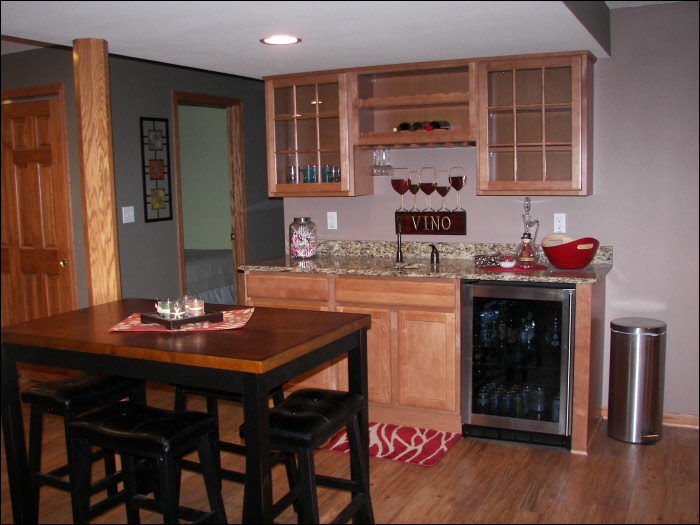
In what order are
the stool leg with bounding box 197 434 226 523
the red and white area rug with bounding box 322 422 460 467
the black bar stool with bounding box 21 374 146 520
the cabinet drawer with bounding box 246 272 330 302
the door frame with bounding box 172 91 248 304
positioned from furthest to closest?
the door frame with bounding box 172 91 248 304 < the cabinet drawer with bounding box 246 272 330 302 < the red and white area rug with bounding box 322 422 460 467 < the black bar stool with bounding box 21 374 146 520 < the stool leg with bounding box 197 434 226 523

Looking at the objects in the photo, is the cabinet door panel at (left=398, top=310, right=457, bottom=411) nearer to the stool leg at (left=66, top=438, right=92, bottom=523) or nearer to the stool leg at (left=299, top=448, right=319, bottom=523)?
the stool leg at (left=299, top=448, right=319, bottom=523)

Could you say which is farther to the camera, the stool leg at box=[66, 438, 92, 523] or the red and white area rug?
the red and white area rug

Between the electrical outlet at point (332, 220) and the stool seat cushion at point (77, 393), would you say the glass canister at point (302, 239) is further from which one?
the stool seat cushion at point (77, 393)

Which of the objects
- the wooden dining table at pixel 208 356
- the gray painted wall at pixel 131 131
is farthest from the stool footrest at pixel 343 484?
the gray painted wall at pixel 131 131

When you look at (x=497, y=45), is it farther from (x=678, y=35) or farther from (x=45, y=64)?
(x=45, y=64)

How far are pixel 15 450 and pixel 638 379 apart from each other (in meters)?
2.83

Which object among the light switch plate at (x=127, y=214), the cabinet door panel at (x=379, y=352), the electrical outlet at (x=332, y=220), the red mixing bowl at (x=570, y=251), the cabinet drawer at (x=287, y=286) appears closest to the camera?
the red mixing bowl at (x=570, y=251)

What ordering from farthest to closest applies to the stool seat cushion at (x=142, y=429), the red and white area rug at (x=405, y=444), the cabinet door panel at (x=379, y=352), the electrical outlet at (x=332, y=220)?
the electrical outlet at (x=332, y=220)
the cabinet door panel at (x=379, y=352)
the red and white area rug at (x=405, y=444)
the stool seat cushion at (x=142, y=429)

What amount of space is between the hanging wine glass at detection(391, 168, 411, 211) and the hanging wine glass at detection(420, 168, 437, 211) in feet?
0.30

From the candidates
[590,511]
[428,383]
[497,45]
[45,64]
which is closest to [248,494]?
[590,511]

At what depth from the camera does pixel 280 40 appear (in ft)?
10.1

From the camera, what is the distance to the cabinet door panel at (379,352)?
3746 mm

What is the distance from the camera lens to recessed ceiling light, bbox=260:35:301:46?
3.03 m

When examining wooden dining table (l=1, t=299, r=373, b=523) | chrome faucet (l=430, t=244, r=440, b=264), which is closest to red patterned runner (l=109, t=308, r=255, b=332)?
wooden dining table (l=1, t=299, r=373, b=523)
